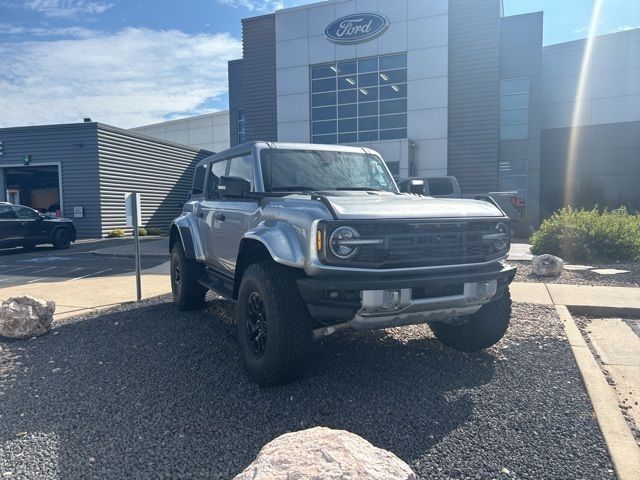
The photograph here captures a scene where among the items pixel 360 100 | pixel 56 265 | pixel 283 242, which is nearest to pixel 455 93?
A: pixel 360 100

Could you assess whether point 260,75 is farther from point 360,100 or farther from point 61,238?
point 61,238

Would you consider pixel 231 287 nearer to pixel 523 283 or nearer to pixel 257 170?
pixel 257 170

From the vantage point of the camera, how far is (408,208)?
3703 mm

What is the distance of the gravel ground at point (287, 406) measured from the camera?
2854 millimetres

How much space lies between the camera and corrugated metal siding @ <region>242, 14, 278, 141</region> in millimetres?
25500

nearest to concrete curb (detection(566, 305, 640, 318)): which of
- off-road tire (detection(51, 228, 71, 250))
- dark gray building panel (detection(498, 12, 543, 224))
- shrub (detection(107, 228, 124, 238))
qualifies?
off-road tire (detection(51, 228, 71, 250))

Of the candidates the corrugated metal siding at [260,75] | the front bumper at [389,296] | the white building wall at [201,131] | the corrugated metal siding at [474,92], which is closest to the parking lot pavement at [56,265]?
the front bumper at [389,296]

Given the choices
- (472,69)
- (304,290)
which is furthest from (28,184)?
(304,290)

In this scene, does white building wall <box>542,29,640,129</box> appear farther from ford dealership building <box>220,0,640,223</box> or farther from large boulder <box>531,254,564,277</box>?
large boulder <box>531,254,564,277</box>

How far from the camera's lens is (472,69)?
21859 millimetres

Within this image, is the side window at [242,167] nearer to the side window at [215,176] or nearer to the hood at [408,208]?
the side window at [215,176]

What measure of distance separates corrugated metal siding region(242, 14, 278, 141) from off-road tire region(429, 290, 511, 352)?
21.9 m

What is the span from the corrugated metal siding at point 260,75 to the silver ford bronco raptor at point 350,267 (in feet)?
71.1

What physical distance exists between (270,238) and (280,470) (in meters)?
2.11
